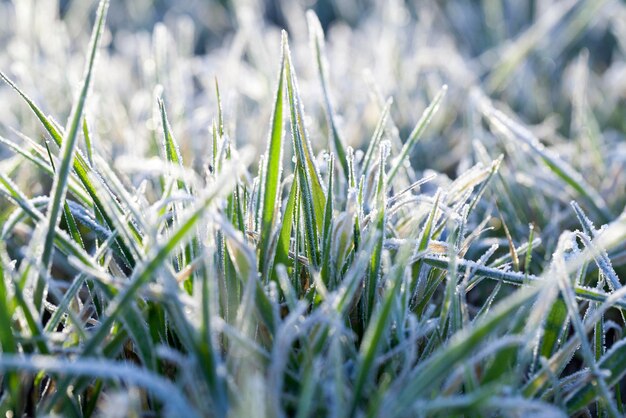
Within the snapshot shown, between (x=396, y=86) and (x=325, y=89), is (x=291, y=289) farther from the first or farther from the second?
(x=396, y=86)

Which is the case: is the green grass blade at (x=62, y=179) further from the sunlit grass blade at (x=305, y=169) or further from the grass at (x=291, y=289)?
the sunlit grass blade at (x=305, y=169)

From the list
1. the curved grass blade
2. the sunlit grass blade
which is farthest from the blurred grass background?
the sunlit grass blade

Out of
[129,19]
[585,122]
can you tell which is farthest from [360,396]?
[129,19]

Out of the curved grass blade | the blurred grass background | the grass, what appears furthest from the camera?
the blurred grass background

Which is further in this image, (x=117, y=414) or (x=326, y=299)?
(x=326, y=299)

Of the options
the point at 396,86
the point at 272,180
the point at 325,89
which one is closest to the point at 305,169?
the point at 272,180

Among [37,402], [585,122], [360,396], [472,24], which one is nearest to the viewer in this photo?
[360,396]

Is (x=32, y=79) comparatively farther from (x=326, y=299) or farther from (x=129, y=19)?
(x=129, y=19)

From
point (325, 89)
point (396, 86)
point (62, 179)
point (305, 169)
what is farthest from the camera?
point (396, 86)

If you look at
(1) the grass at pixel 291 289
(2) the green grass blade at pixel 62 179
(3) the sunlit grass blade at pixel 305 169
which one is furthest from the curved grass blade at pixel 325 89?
(2) the green grass blade at pixel 62 179

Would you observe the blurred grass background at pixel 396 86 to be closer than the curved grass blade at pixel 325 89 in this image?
No

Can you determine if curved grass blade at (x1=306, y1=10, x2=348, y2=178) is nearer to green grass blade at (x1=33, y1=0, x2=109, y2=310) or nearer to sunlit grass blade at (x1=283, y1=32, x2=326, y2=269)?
sunlit grass blade at (x1=283, y1=32, x2=326, y2=269)
